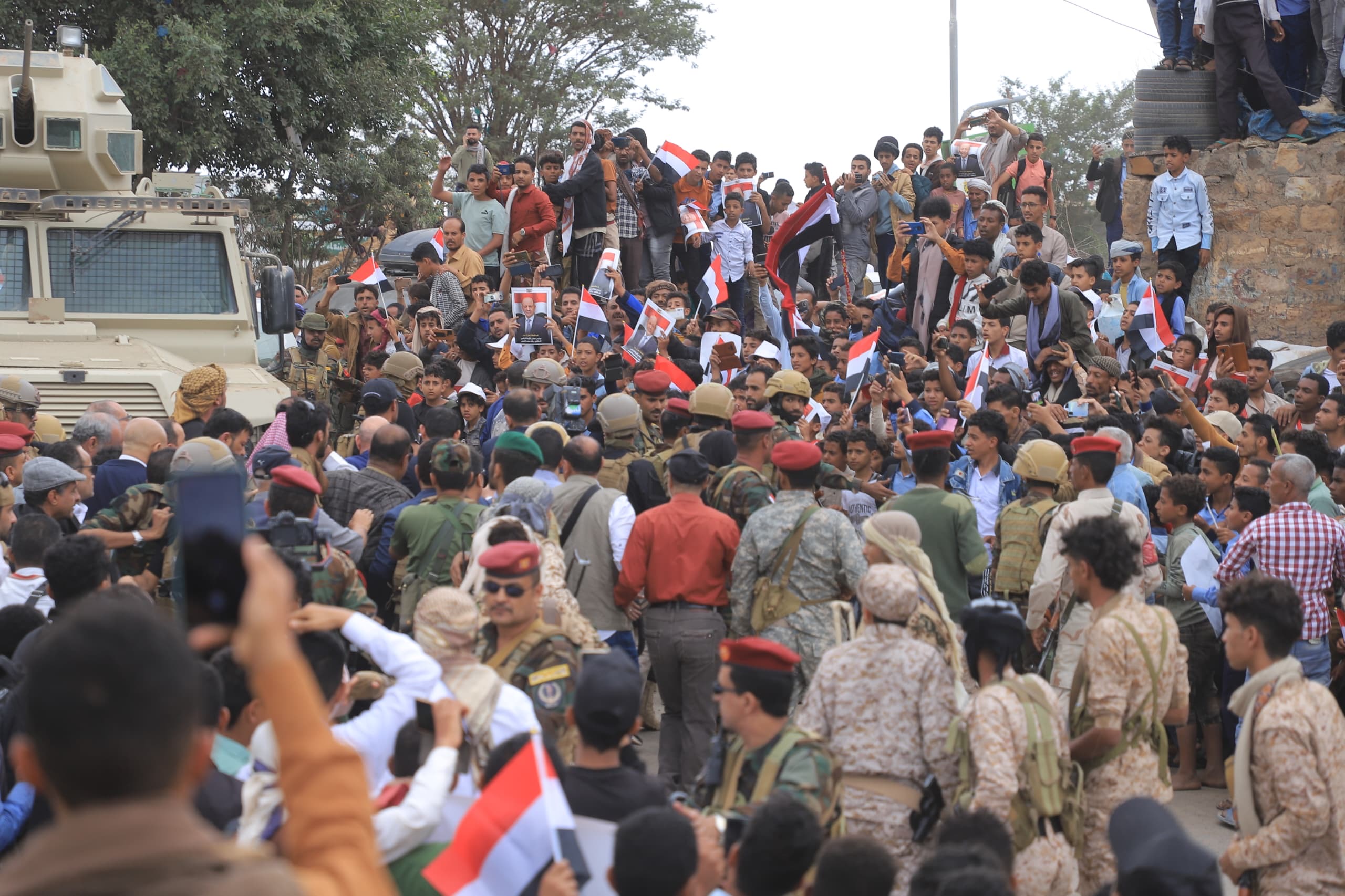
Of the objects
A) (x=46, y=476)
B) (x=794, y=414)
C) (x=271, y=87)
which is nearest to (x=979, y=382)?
(x=794, y=414)

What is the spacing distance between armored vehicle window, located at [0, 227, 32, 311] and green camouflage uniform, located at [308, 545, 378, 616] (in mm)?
6446

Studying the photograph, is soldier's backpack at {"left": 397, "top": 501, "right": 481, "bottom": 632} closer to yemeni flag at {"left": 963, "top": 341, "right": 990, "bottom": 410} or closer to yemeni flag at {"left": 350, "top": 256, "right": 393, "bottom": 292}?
yemeni flag at {"left": 963, "top": 341, "right": 990, "bottom": 410}

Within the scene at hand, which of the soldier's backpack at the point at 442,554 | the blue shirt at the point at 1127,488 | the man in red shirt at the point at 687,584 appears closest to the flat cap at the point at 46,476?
the soldier's backpack at the point at 442,554

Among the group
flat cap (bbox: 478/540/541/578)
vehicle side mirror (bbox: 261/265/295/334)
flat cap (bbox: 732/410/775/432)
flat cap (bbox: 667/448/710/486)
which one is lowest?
flat cap (bbox: 478/540/541/578)

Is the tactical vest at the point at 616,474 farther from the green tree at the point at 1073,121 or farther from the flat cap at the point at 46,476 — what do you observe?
the green tree at the point at 1073,121

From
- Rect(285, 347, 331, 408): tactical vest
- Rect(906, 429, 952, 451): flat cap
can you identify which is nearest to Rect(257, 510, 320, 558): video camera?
Rect(906, 429, 952, 451): flat cap

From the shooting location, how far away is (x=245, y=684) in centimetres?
389

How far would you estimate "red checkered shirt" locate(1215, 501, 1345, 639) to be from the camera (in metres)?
A: 6.66

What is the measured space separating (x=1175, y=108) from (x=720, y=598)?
9785 millimetres

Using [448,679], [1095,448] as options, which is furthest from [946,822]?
[1095,448]

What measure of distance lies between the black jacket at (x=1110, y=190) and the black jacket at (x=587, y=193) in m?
6.53

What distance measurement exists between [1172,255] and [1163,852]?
11706 mm

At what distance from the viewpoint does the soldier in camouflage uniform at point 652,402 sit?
8734mm

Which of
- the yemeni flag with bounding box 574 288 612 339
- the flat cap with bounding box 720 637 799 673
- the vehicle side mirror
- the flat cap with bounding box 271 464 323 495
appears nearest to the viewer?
the flat cap with bounding box 720 637 799 673
